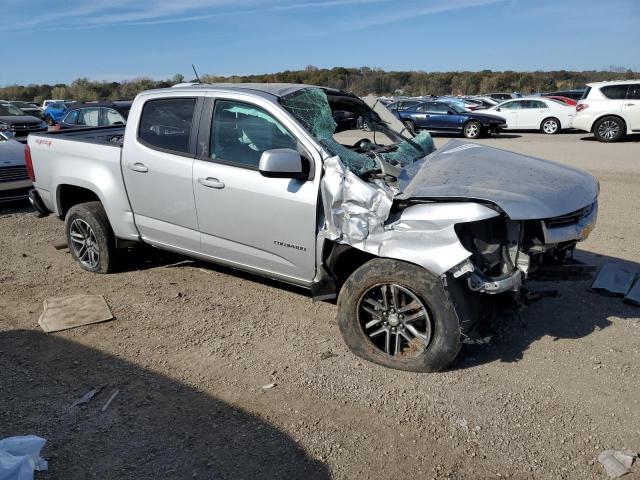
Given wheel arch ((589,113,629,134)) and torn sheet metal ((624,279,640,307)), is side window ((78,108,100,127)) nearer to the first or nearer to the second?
torn sheet metal ((624,279,640,307))

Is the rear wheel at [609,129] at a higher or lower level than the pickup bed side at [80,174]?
lower

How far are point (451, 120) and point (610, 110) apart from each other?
592cm

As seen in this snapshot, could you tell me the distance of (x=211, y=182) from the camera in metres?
4.42

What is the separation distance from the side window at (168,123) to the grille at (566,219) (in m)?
2.91

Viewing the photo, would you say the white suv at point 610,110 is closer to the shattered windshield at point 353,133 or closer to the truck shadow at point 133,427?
the shattered windshield at point 353,133

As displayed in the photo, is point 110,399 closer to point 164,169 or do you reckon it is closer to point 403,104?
point 164,169

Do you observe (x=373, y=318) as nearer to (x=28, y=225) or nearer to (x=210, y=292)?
(x=210, y=292)

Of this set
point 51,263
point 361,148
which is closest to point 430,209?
point 361,148

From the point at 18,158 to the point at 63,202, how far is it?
403cm

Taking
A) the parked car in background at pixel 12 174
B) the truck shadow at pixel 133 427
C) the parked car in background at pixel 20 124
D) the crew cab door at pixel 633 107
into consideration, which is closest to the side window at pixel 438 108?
the crew cab door at pixel 633 107

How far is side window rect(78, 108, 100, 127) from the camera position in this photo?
1333 cm

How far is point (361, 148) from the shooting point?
466 centimetres

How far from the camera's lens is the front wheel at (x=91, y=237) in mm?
5500

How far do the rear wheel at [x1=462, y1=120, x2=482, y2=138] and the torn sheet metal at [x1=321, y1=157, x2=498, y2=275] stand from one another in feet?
60.5
